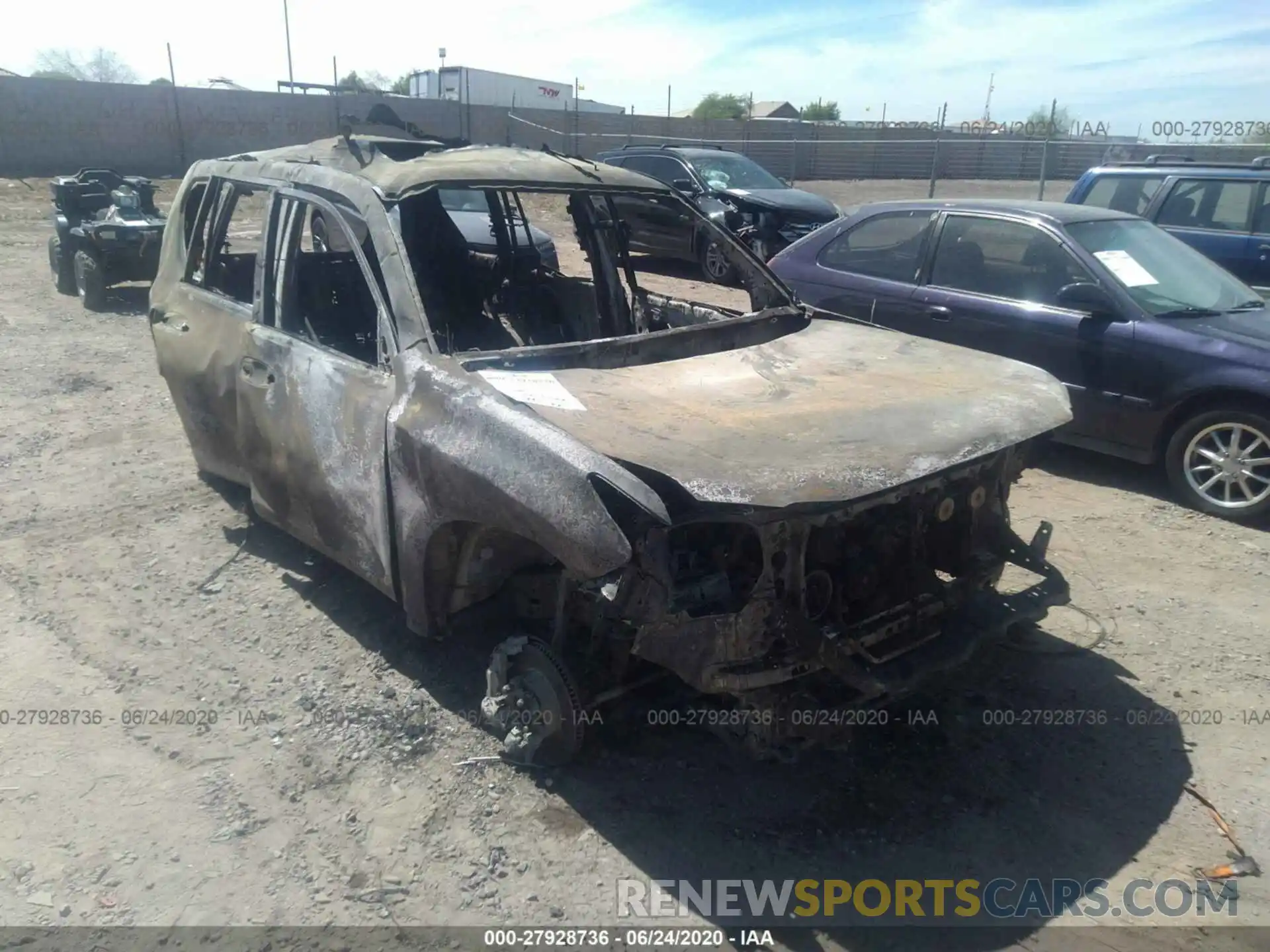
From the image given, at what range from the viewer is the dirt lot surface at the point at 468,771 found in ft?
8.79

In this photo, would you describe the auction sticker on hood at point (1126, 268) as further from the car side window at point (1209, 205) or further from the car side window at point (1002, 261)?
the car side window at point (1209, 205)

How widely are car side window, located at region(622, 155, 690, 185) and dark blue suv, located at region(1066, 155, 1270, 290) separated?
5984mm

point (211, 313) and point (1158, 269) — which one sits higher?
point (1158, 269)

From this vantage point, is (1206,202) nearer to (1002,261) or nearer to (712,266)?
(1002,261)

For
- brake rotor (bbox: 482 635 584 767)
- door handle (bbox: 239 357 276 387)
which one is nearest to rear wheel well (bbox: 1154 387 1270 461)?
brake rotor (bbox: 482 635 584 767)

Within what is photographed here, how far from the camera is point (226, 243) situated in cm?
479

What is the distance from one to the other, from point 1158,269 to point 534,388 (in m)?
4.69

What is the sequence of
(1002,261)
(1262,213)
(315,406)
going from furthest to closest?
(1262,213), (1002,261), (315,406)

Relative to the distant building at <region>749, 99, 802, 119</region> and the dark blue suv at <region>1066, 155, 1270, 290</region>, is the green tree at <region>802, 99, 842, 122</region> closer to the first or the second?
the distant building at <region>749, 99, 802, 119</region>

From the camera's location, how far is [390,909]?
8.53ft

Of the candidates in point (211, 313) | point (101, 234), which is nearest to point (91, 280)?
point (101, 234)

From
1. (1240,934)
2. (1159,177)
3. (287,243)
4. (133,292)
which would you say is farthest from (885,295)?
(133,292)

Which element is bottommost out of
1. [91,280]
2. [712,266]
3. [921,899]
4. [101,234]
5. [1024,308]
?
[921,899]

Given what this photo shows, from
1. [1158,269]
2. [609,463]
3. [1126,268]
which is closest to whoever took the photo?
[609,463]
